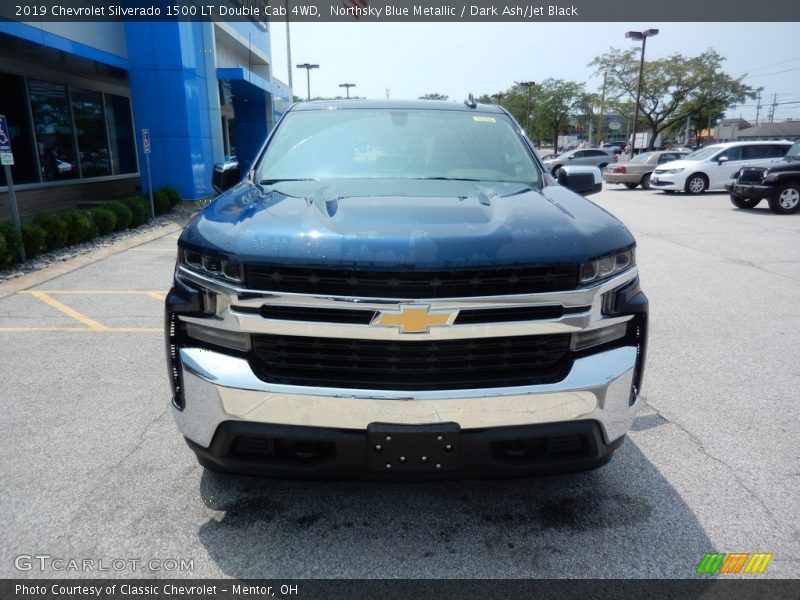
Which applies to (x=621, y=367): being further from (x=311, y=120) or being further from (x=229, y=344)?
(x=311, y=120)

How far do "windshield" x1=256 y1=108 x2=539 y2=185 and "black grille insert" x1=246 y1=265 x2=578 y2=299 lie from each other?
1249 millimetres

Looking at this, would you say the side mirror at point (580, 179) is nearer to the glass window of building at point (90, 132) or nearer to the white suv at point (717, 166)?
the glass window of building at point (90, 132)

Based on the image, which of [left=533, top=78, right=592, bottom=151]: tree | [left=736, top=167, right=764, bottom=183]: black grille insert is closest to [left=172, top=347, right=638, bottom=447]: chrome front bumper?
[left=736, top=167, right=764, bottom=183]: black grille insert

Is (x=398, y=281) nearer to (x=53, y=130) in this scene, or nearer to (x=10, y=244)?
(x=10, y=244)

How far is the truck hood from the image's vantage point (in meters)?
2.10

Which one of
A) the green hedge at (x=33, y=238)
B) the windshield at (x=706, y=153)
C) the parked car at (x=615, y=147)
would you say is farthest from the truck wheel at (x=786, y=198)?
the parked car at (x=615, y=147)

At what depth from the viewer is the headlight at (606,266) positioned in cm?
223

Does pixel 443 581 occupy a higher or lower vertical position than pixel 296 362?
lower

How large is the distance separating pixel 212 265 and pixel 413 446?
3.37 ft

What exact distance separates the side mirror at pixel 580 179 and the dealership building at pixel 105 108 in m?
11.0

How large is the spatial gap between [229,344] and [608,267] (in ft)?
4.98

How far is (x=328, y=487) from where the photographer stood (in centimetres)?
287

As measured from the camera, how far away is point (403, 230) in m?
2.18

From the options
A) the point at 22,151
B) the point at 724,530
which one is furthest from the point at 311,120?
the point at 22,151
